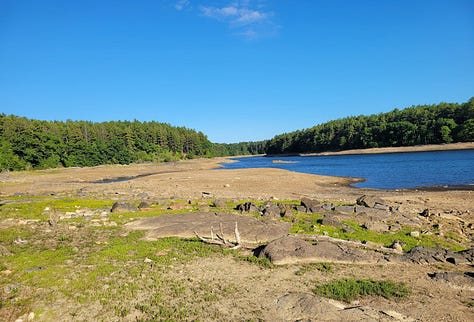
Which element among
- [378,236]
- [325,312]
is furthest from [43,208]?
[378,236]

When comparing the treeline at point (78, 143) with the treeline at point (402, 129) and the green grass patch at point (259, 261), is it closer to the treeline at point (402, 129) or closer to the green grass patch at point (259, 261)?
the treeline at point (402, 129)

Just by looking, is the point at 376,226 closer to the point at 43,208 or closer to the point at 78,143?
the point at 43,208

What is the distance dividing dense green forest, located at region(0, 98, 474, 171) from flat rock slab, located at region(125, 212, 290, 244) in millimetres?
84534

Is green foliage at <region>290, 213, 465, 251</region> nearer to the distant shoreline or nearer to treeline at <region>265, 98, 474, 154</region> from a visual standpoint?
the distant shoreline

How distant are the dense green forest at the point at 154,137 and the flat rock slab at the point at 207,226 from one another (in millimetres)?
Answer: 84534

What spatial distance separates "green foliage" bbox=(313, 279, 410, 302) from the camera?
10.1 meters

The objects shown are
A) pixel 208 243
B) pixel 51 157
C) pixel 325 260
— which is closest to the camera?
pixel 325 260

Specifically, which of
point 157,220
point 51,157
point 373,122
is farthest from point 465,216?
point 373,122

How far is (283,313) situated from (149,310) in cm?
419

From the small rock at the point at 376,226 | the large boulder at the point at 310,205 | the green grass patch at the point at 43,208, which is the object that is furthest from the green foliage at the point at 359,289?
the green grass patch at the point at 43,208

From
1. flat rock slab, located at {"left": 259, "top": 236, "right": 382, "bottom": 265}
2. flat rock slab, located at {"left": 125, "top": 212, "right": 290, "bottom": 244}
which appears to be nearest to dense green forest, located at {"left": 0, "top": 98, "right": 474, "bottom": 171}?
flat rock slab, located at {"left": 125, "top": 212, "right": 290, "bottom": 244}

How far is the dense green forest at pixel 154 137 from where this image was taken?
9388cm

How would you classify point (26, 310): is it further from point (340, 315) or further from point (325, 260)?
point (325, 260)

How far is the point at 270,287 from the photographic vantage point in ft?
35.4
